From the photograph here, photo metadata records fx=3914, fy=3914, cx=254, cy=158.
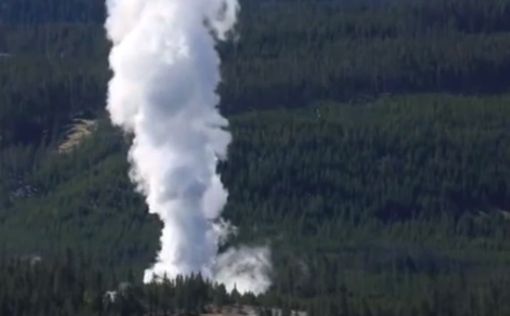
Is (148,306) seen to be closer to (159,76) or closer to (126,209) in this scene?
(159,76)

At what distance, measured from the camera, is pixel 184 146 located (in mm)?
166000

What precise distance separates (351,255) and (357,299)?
69.0 ft

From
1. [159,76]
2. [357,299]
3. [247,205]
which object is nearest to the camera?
[357,299]

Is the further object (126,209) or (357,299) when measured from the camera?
(126,209)

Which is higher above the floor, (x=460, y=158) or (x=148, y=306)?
(x=460, y=158)

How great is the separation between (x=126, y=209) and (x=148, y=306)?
120 feet

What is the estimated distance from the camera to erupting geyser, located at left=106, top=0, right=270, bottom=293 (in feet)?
539

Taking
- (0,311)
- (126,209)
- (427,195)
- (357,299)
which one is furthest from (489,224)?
(0,311)

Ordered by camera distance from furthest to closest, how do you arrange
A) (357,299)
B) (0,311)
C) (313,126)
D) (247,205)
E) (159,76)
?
(313,126)
(247,205)
(159,76)
(357,299)
(0,311)

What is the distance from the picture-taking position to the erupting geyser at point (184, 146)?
164 metres

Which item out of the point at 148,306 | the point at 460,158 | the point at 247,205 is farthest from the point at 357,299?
the point at 460,158

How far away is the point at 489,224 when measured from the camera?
18862 centimetres

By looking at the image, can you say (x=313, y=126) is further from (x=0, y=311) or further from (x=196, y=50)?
(x=0, y=311)

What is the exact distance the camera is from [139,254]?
17525 centimetres
